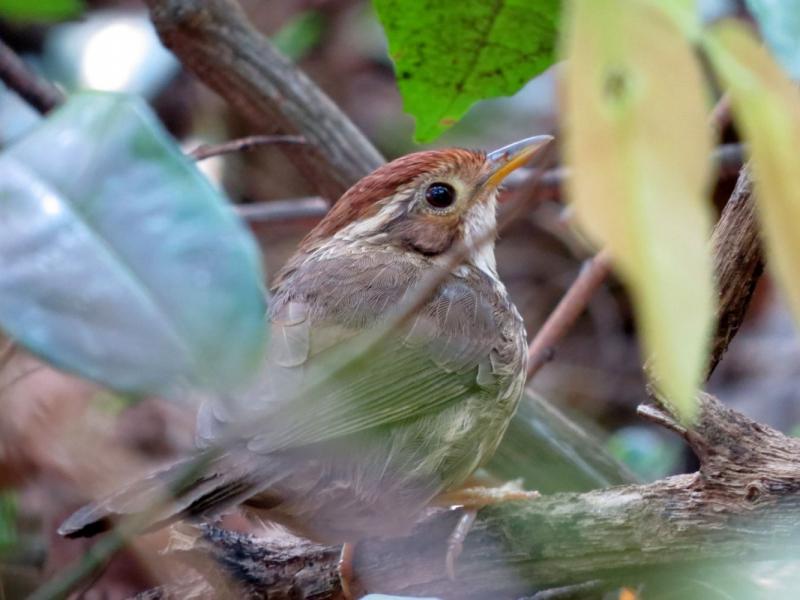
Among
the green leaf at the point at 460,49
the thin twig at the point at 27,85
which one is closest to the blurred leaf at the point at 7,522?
the thin twig at the point at 27,85

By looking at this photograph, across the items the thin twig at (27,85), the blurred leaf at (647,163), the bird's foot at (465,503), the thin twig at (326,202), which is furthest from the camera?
the thin twig at (326,202)

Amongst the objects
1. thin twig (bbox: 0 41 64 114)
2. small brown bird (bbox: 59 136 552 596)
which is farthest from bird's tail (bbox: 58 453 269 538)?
thin twig (bbox: 0 41 64 114)

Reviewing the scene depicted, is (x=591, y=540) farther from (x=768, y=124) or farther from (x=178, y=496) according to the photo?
(x=768, y=124)

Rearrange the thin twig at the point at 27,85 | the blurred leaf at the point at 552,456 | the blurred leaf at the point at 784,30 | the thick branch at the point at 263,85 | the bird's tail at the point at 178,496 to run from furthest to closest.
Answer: the thin twig at the point at 27,85 < the blurred leaf at the point at 552,456 < the thick branch at the point at 263,85 < the bird's tail at the point at 178,496 < the blurred leaf at the point at 784,30

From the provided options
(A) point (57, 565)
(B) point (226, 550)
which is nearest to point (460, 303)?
(B) point (226, 550)

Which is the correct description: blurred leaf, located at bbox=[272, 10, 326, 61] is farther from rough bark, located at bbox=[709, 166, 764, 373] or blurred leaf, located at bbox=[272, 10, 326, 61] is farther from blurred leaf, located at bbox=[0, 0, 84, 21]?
rough bark, located at bbox=[709, 166, 764, 373]

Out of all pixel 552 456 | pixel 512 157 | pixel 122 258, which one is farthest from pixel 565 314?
pixel 122 258

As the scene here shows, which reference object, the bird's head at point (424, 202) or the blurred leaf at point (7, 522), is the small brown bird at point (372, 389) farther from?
the blurred leaf at point (7, 522)
